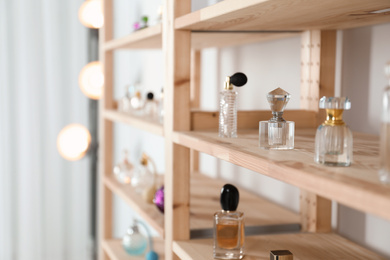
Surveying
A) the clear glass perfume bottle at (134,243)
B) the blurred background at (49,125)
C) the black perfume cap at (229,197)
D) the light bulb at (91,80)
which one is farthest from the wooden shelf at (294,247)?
the light bulb at (91,80)

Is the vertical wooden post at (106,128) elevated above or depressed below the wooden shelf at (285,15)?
below

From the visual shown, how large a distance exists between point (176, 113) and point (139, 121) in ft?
1.44

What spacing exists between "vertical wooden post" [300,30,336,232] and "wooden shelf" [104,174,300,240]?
0.08m

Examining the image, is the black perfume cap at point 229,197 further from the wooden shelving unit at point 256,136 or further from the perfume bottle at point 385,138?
the perfume bottle at point 385,138

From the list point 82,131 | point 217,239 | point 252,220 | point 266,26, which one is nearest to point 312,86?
point 266,26

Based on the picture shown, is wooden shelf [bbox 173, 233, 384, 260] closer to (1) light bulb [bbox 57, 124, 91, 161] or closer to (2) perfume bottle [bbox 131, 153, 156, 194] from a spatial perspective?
(2) perfume bottle [bbox 131, 153, 156, 194]

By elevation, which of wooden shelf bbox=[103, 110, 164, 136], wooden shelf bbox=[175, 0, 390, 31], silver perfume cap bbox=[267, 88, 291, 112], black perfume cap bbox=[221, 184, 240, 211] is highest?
wooden shelf bbox=[175, 0, 390, 31]

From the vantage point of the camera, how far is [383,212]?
23.7 inches

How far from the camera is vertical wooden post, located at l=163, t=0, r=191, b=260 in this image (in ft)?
4.69

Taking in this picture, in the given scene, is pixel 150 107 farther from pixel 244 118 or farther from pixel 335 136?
pixel 335 136

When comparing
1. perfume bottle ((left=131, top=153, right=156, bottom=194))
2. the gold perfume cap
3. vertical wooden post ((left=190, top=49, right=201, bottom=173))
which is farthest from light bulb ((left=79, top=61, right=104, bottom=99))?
the gold perfume cap

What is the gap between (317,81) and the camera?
149 centimetres

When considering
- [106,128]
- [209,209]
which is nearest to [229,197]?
[209,209]

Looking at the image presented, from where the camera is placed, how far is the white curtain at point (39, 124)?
375cm
